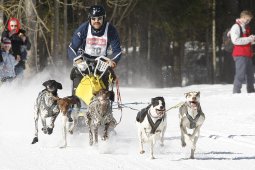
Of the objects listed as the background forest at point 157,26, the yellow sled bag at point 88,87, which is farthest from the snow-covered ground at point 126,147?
the background forest at point 157,26

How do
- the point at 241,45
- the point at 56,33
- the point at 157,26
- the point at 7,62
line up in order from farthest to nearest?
the point at 157,26 → the point at 56,33 → the point at 7,62 → the point at 241,45

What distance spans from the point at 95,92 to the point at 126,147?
968 millimetres

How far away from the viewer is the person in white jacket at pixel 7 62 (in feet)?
51.4

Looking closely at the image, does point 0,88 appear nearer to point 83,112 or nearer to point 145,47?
point 83,112

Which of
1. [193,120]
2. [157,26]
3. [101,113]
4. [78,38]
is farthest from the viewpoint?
[157,26]

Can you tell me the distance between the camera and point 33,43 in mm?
20188

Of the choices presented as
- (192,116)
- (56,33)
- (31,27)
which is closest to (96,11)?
(192,116)

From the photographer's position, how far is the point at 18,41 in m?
16.0

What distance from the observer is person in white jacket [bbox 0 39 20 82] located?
15662 mm

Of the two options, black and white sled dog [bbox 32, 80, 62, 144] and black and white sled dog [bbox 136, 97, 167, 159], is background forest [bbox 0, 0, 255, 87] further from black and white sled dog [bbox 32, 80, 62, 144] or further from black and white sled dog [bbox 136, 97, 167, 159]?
black and white sled dog [bbox 136, 97, 167, 159]

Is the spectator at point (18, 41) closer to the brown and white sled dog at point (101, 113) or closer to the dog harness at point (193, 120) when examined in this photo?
the brown and white sled dog at point (101, 113)

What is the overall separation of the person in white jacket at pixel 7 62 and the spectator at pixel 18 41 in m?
0.16

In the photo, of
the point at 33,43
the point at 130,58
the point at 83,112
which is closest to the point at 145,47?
the point at 130,58

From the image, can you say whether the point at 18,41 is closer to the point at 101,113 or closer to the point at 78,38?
the point at 78,38
